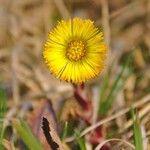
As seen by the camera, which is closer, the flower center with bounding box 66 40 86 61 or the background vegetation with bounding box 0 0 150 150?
the flower center with bounding box 66 40 86 61

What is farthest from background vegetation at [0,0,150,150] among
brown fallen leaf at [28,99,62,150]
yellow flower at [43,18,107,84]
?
yellow flower at [43,18,107,84]

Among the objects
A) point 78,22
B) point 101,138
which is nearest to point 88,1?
point 101,138

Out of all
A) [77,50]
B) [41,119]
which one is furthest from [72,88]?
[77,50]

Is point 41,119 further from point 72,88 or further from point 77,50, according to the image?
point 72,88

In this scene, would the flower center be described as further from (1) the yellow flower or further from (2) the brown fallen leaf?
(2) the brown fallen leaf

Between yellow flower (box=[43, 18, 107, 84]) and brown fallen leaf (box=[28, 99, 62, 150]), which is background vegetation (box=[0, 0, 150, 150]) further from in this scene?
yellow flower (box=[43, 18, 107, 84])

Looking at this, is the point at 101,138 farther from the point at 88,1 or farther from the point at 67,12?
the point at 88,1

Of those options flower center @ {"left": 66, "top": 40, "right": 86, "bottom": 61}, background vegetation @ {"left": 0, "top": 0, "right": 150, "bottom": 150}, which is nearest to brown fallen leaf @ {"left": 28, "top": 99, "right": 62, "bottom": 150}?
background vegetation @ {"left": 0, "top": 0, "right": 150, "bottom": 150}

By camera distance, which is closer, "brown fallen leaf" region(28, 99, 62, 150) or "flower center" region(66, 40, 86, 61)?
"flower center" region(66, 40, 86, 61)
